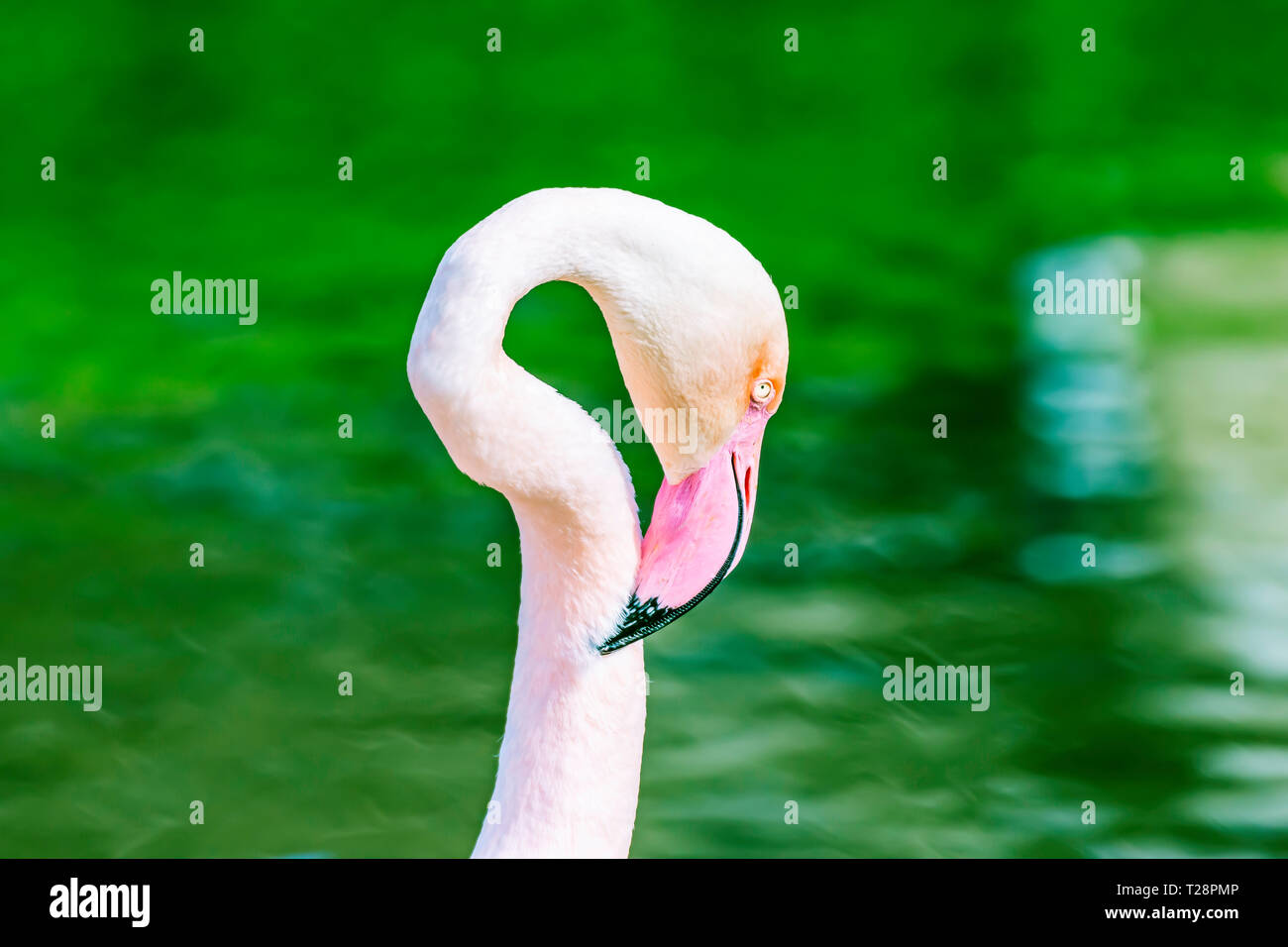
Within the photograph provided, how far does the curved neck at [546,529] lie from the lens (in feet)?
4.78

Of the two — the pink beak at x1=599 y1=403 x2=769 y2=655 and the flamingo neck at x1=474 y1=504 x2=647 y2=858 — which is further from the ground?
the pink beak at x1=599 y1=403 x2=769 y2=655

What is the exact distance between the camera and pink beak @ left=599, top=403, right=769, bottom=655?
1.58m

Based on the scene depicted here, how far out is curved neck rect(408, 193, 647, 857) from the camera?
1.46 metres

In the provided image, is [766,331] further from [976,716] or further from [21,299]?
[21,299]

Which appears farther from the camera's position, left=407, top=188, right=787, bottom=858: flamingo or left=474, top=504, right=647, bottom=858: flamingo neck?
left=474, top=504, right=647, bottom=858: flamingo neck

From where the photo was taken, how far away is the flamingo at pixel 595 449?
147cm

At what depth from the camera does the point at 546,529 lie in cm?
159

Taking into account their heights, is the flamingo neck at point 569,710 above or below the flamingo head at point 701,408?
below

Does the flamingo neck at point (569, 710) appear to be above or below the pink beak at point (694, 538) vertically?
below

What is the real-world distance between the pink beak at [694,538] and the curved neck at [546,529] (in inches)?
0.9

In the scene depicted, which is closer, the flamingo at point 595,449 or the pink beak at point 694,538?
the flamingo at point 595,449

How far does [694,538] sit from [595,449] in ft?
0.53

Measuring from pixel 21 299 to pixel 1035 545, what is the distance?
410 centimetres

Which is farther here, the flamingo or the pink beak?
the pink beak
